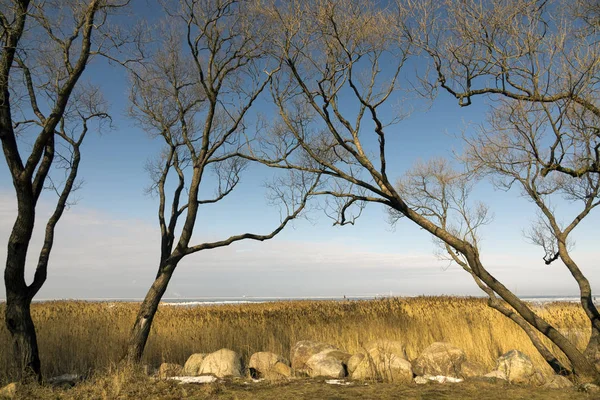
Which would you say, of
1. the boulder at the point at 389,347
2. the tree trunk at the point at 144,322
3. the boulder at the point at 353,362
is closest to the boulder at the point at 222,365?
the tree trunk at the point at 144,322

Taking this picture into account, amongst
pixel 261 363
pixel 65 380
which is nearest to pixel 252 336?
pixel 261 363

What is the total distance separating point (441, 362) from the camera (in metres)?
8.80

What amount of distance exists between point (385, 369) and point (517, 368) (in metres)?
2.33

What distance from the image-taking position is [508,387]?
296 inches

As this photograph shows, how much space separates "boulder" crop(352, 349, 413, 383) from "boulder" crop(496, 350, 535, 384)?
1.66 metres

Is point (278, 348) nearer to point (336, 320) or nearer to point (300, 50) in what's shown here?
point (336, 320)

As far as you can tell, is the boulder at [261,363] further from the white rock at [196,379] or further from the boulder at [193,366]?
the boulder at [193,366]

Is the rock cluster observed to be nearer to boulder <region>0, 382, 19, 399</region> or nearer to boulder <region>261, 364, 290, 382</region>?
boulder <region>261, 364, 290, 382</region>

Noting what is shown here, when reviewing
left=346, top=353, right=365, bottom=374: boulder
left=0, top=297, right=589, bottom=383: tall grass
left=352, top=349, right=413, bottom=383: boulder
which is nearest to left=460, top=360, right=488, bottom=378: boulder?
left=352, top=349, right=413, bottom=383: boulder

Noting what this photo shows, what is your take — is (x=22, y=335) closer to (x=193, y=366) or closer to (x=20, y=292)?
(x=20, y=292)

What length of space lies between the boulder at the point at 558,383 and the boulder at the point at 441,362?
1474 mm

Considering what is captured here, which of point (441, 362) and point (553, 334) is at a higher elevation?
point (553, 334)

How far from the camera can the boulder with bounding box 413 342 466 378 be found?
8719 millimetres

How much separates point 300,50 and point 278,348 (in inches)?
280
